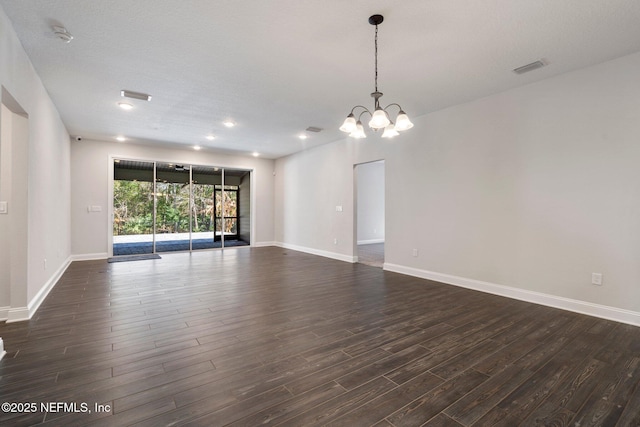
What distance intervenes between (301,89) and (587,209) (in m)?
3.76

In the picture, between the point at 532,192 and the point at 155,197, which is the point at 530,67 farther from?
the point at 155,197

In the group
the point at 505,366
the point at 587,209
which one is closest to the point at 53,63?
the point at 505,366

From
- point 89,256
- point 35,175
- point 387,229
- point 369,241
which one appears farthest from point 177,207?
point 369,241

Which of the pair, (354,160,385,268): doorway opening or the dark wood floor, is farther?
(354,160,385,268): doorway opening

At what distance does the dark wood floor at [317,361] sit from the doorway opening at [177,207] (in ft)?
12.4

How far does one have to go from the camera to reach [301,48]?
305cm

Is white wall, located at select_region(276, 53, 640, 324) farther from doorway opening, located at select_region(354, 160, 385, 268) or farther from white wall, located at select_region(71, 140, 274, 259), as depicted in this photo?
white wall, located at select_region(71, 140, 274, 259)

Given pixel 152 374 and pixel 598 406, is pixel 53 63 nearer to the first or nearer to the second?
pixel 152 374

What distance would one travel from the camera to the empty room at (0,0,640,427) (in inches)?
77.0

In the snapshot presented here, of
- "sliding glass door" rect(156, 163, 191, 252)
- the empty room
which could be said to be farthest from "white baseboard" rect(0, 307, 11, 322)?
"sliding glass door" rect(156, 163, 191, 252)

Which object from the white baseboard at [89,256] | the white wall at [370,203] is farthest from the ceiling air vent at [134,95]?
the white wall at [370,203]

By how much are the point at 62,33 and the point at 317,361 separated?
3685 mm

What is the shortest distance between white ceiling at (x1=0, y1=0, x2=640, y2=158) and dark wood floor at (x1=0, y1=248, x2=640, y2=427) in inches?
111

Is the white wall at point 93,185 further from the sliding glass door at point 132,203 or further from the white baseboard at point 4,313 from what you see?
the white baseboard at point 4,313
